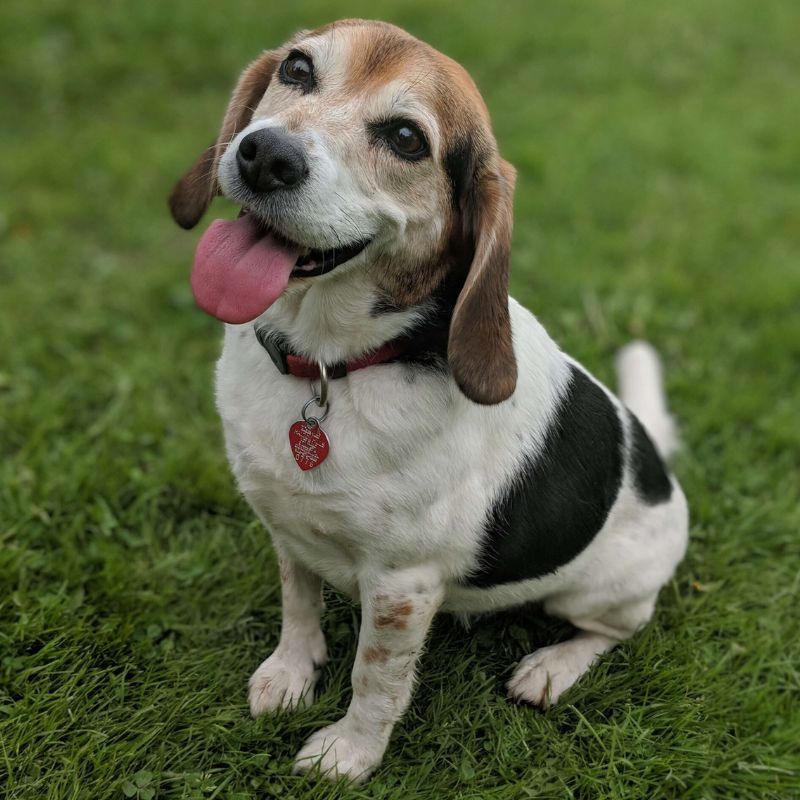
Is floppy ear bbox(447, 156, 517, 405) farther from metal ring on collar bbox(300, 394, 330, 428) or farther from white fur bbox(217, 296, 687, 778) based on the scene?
metal ring on collar bbox(300, 394, 330, 428)

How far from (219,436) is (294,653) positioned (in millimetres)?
1414

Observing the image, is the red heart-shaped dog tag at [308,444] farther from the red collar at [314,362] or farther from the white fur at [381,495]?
the red collar at [314,362]

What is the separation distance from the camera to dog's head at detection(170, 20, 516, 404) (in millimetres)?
2385

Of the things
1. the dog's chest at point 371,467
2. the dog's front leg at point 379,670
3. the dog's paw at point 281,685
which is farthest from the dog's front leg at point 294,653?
the dog's chest at point 371,467

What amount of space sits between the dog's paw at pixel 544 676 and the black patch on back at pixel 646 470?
2.12 ft

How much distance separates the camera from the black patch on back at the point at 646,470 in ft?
10.5

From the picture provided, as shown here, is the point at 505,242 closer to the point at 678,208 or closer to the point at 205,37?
the point at 678,208

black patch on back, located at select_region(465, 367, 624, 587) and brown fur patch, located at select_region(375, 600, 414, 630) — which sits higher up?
black patch on back, located at select_region(465, 367, 624, 587)

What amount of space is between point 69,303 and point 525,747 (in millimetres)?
3557

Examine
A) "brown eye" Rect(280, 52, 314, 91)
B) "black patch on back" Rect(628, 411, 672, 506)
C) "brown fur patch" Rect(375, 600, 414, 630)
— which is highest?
"brown eye" Rect(280, 52, 314, 91)

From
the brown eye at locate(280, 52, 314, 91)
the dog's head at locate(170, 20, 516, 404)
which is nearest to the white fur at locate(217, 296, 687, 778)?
the dog's head at locate(170, 20, 516, 404)

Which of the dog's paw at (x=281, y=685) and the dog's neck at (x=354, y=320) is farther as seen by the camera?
the dog's paw at (x=281, y=685)

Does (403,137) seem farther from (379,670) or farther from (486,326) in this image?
(379,670)

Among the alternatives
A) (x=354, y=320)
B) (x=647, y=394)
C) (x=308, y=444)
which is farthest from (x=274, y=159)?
(x=647, y=394)
